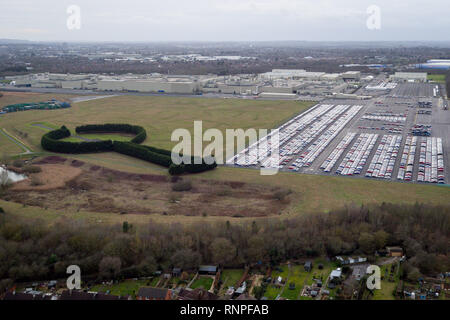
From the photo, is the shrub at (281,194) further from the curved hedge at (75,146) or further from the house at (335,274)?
the curved hedge at (75,146)

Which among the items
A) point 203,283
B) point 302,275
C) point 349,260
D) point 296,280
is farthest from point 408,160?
point 203,283

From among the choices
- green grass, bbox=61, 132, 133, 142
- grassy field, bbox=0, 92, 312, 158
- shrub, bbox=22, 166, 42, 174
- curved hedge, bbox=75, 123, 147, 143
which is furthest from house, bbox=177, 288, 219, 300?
curved hedge, bbox=75, 123, 147, 143

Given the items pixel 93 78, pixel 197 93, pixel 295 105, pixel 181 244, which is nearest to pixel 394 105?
pixel 295 105

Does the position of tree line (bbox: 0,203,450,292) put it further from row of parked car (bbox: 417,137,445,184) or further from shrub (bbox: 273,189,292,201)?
row of parked car (bbox: 417,137,445,184)

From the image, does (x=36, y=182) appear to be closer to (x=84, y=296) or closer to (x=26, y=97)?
(x=84, y=296)

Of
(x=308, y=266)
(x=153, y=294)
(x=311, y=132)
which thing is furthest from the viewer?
(x=311, y=132)

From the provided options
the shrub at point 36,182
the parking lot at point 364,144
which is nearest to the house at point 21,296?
the shrub at point 36,182
